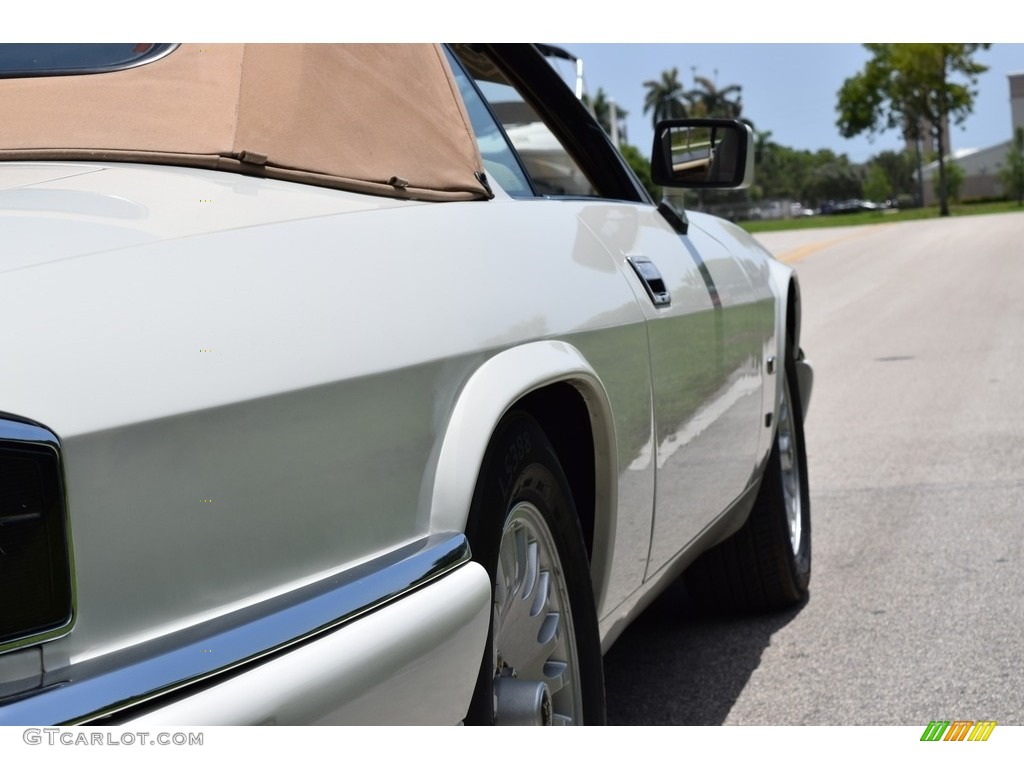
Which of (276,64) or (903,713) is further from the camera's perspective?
(903,713)

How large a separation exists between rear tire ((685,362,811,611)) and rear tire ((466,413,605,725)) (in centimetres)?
174

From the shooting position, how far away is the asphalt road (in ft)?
11.3

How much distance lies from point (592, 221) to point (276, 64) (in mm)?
816

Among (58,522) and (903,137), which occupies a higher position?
(903,137)

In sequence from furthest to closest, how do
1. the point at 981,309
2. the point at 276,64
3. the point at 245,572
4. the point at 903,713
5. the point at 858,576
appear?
the point at 981,309 < the point at 858,576 < the point at 903,713 < the point at 276,64 < the point at 245,572

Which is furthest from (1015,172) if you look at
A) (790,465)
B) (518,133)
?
(518,133)

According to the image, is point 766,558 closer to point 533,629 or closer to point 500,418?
point 533,629

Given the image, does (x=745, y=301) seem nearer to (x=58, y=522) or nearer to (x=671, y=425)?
(x=671, y=425)

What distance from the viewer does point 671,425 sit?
289cm

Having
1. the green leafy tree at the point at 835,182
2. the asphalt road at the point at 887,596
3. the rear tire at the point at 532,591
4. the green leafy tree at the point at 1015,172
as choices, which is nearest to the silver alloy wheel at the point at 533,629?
the rear tire at the point at 532,591

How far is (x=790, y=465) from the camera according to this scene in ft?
15.1

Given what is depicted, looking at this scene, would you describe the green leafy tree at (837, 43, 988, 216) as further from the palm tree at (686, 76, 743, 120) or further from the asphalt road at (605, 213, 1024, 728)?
the asphalt road at (605, 213, 1024, 728)

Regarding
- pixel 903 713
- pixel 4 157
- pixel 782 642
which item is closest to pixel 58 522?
pixel 4 157
